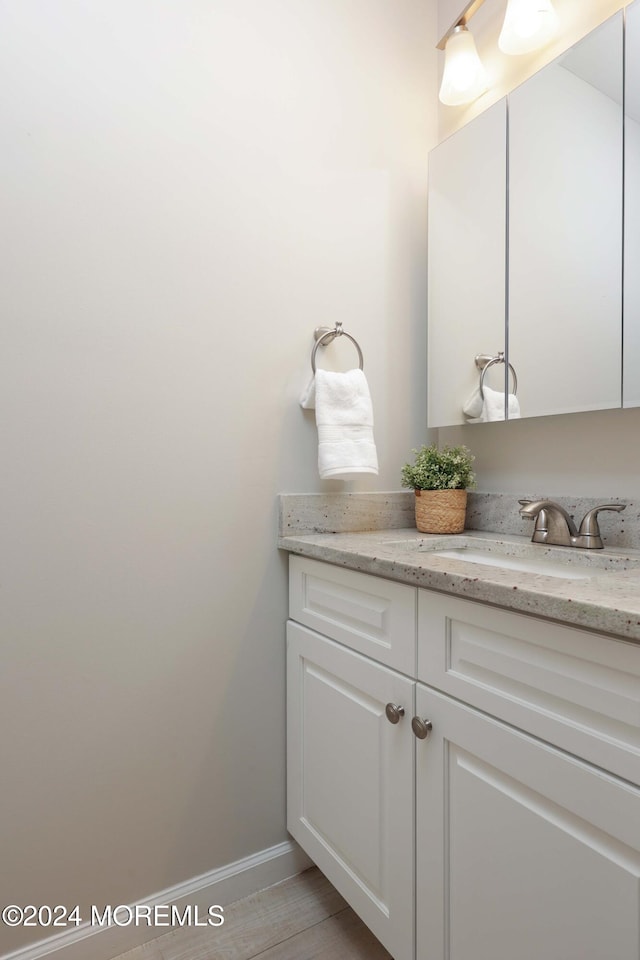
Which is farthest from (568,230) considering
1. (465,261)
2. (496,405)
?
(496,405)

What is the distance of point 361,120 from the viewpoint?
1.45 meters

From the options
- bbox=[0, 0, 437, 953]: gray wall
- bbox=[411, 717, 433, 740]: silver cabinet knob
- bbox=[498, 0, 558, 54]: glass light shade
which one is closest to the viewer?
bbox=[411, 717, 433, 740]: silver cabinet knob

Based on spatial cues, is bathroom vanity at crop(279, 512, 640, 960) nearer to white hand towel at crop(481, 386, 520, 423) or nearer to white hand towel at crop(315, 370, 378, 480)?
white hand towel at crop(315, 370, 378, 480)

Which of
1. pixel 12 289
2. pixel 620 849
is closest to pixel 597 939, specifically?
pixel 620 849

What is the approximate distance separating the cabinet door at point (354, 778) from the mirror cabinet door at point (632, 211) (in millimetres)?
771

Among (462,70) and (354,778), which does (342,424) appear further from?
(462,70)

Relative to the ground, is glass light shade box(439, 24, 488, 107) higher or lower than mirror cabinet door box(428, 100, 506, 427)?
higher

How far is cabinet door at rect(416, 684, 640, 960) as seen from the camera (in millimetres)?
628

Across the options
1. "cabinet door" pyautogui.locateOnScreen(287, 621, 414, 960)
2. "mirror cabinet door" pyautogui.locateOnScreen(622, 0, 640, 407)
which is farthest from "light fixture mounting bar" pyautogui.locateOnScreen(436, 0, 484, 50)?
"cabinet door" pyautogui.locateOnScreen(287, 621, 414, 960)

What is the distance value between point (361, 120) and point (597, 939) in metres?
1.74

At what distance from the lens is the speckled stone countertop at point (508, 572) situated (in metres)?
0.64

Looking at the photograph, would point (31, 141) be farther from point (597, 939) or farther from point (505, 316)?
point (597, 939)

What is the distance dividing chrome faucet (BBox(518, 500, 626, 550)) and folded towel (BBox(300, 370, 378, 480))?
39 cm

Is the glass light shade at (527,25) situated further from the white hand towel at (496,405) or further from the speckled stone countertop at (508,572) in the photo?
the speckled stone countertop at (508,572)
